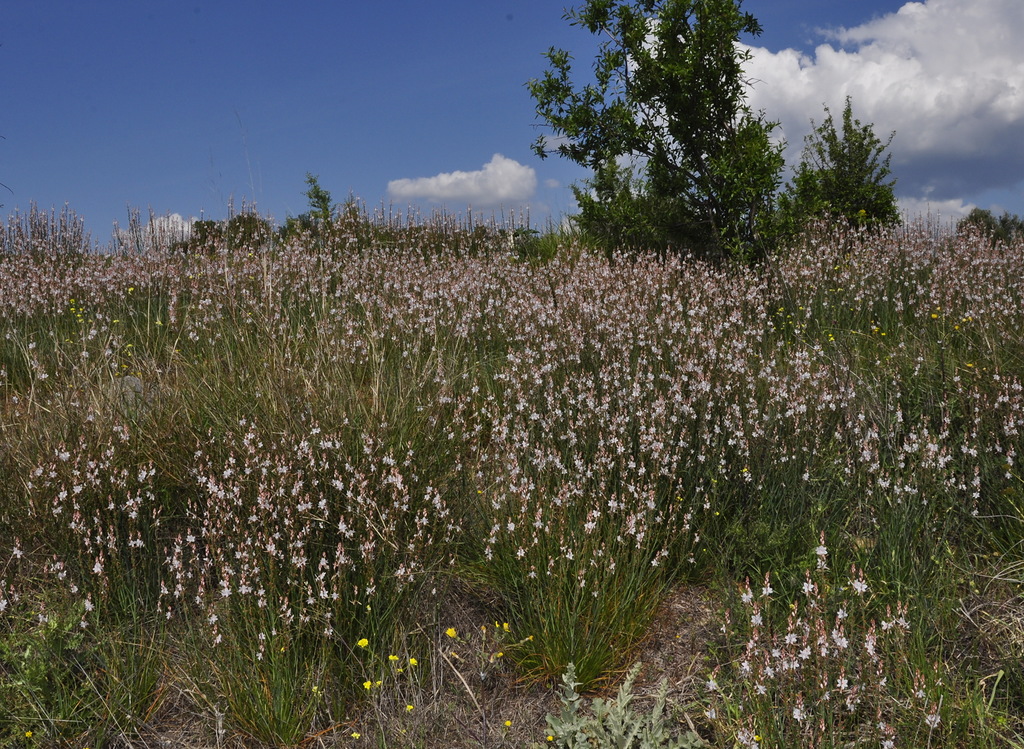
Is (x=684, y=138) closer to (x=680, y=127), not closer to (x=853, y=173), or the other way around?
(x=680, y=127)

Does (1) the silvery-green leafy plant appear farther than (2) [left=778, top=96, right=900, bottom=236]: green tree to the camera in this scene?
No

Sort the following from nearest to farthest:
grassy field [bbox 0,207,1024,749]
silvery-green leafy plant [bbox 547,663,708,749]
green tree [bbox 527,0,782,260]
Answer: silvery-green leafy plant [bbox 547,663,708,749]
grassy field [bbox 0,207,1024,749]
green tree [bbox 527,0,782,260]

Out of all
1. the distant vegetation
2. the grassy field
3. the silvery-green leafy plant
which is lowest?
the silvery-green leafy plant

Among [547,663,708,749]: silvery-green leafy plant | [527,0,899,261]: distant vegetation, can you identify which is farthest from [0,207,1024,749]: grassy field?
[527,0,899,261]: distant vegetation

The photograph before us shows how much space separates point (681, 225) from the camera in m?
10.1

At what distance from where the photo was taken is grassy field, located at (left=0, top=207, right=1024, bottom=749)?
307 centimetres

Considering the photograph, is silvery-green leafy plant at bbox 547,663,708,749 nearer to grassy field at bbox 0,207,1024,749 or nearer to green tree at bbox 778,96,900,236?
grassy field at bbox 0,207,1024,749

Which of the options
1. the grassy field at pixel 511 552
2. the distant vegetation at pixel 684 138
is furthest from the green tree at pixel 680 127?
the grassy field at pixel 511 552

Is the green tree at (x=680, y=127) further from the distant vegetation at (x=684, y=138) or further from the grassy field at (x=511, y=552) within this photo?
the grassy field at (x=511, y=552)

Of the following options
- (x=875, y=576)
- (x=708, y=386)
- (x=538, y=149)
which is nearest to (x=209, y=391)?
(x=708, y=386)

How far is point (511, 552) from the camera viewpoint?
11.8ft

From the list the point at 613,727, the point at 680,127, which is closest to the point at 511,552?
the point at 613,727

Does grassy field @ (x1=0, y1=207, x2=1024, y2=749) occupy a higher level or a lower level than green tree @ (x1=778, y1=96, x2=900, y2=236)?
lower

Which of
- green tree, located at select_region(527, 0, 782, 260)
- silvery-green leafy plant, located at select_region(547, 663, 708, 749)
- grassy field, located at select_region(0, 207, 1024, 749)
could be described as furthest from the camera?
green tree, located at select_region(527, 0, 782, 260)
